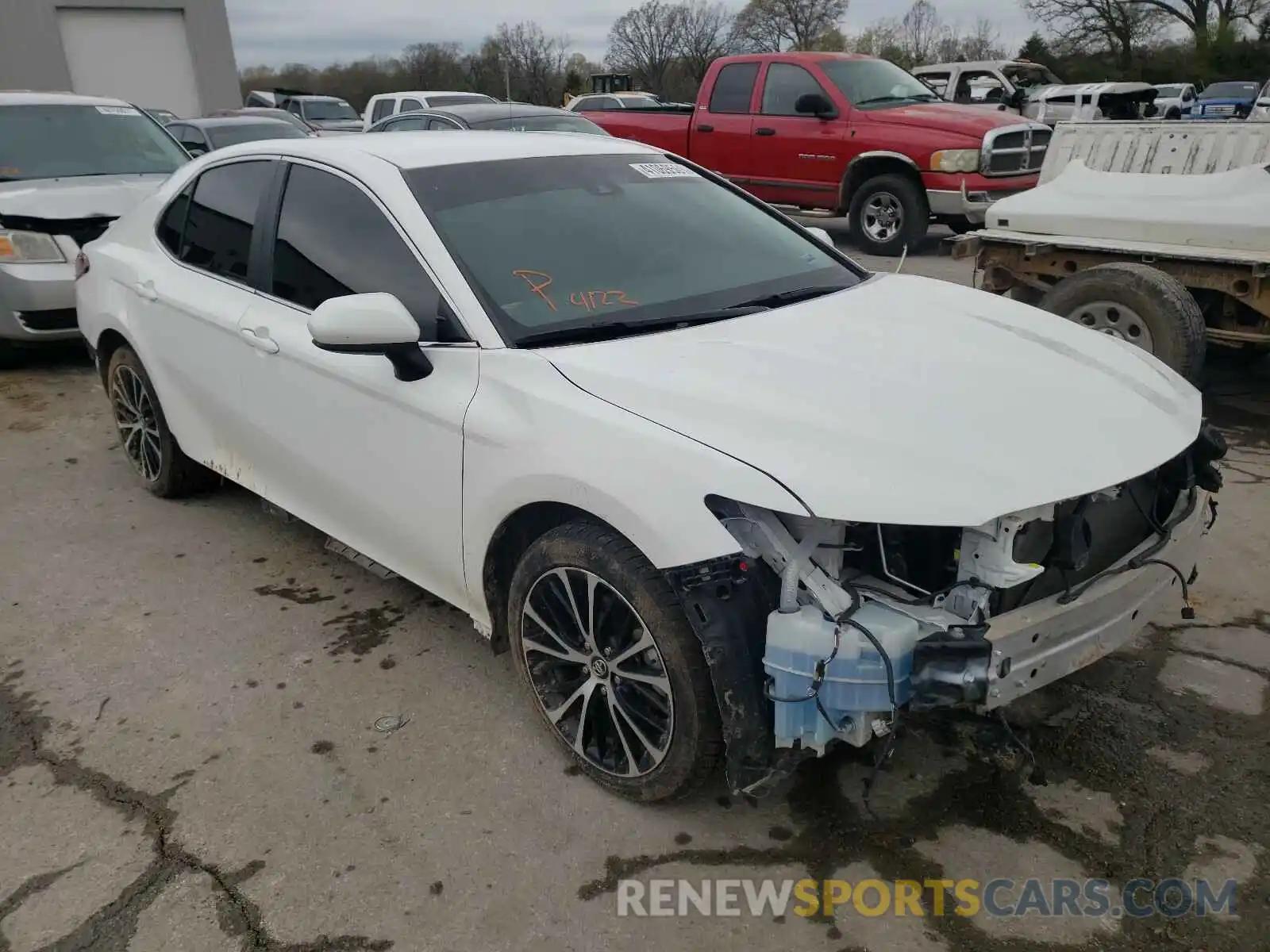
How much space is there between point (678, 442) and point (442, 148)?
1714 millimetres

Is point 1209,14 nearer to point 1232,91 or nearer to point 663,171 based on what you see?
point 1232,91

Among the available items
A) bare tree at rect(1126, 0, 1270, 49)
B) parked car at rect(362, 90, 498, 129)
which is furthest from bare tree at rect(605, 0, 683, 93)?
parked car at rect(362, 90, 498, 129)

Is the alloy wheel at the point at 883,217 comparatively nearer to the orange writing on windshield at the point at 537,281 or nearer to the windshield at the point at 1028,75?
the orange writing on windshield at the point at 537,281

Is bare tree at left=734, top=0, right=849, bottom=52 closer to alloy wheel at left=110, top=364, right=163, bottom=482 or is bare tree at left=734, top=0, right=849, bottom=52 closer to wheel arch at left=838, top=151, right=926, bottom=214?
wheel arch at left=838, top=151, right=926, bottom=214

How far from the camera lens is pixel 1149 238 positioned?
5.50 meters

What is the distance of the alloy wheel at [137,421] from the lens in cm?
457

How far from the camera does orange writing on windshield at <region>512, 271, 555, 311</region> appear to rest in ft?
9.53

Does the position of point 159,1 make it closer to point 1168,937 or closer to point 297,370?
point 297,370

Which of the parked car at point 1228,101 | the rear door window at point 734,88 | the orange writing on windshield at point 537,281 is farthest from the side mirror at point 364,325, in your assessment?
the parked car at point 1228,101

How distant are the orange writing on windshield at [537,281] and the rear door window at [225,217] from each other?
1.34 metres

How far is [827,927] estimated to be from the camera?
7.43ft

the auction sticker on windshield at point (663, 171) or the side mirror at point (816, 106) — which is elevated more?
the auction sticker on windshield at point (663, 171)

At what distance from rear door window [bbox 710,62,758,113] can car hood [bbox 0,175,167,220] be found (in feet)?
22.2

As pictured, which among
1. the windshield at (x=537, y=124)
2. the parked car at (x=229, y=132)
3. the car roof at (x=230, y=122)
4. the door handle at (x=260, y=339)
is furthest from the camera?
the car roof at (x=230, y=122)
